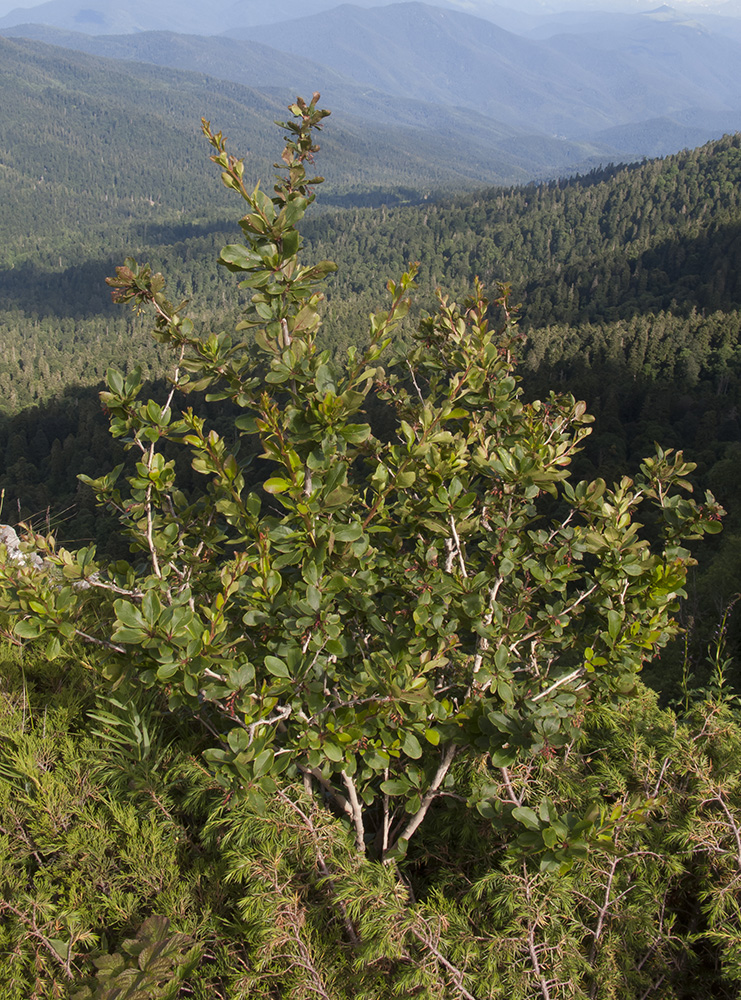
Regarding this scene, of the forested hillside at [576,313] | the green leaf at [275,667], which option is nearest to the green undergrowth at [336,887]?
the green leaf at [275,667]

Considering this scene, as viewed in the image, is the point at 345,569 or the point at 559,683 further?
the point at 559,683

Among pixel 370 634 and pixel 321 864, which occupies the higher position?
pixel 370 634

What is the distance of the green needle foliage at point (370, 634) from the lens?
228 centimetres

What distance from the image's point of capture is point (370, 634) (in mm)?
3285

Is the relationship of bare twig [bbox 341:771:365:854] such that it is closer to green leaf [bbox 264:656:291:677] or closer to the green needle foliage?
the green needle foliage

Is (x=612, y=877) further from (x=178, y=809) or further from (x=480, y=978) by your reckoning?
(x=178, y=809)

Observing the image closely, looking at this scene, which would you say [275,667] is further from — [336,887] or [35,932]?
[35,932]

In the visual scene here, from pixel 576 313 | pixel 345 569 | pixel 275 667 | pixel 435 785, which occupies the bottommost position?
pixel 576 313

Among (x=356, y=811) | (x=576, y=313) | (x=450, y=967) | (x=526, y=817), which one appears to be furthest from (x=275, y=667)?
(x=576, y=313)

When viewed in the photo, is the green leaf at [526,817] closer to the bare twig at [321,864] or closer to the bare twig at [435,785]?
the bare twig at [435,785]

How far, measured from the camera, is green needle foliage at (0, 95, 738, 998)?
228 centimetres

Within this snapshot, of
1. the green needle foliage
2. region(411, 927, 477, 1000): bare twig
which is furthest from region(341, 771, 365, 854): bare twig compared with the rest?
region(411, 927, 477, 1000): bare twig

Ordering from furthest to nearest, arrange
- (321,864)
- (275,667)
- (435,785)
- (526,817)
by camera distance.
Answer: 1. (435,785)
2. (321,864)
3. (275,667)
4. (526,817)

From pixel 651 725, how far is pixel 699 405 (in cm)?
6166
